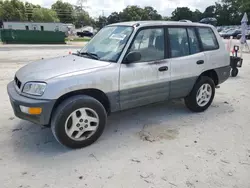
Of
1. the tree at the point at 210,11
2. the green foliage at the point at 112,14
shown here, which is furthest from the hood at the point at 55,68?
the tree at the point at 210,11

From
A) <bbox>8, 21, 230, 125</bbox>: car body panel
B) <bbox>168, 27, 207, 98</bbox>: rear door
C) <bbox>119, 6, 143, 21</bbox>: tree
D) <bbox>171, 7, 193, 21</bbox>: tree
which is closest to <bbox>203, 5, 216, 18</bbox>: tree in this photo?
<bbox>171, 7, 193, 21</bbox>: tree

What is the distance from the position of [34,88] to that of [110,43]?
1424 mm

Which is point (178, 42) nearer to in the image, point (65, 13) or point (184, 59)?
point (184, 59)

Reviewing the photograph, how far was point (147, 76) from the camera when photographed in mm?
3775

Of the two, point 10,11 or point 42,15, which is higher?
point 10,11

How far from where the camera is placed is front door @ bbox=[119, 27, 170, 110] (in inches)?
142

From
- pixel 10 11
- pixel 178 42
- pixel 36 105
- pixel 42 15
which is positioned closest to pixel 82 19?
pixel 42 15

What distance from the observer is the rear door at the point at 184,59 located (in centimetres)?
412

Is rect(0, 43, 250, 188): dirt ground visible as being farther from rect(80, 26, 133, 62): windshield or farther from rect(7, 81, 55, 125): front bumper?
rect(80, 26, 133, 62): windshield

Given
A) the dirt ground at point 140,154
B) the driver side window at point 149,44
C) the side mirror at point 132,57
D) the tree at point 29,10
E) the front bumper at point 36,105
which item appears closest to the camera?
the dirt ground at point 140,154

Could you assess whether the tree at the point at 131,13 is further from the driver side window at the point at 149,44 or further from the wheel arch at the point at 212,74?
the driver side window at the point at 149,44

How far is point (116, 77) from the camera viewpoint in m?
3.46

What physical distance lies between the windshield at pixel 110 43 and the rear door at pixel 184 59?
0.87m

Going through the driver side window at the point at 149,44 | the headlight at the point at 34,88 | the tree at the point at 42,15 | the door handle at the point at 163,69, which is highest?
the tree at the point at 42,15
